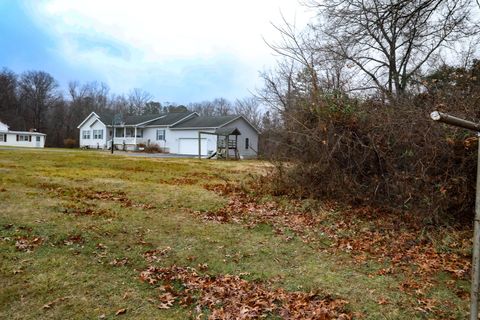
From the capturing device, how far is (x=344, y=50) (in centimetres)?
1040

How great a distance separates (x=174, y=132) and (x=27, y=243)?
31.9 meters

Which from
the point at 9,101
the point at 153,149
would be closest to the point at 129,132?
the point at 153,149

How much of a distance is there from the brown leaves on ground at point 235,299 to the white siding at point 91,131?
133 ft

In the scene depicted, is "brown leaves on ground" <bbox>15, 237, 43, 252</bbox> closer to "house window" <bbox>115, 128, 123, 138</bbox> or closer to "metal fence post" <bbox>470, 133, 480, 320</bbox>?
"metal fence post" <bbox>470, 133, 480, 320</bbox>

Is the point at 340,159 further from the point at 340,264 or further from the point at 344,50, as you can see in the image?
the point at 344,50

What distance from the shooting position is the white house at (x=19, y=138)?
5094cm

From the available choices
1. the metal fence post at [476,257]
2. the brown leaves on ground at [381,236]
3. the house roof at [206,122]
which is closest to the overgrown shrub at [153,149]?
the house roof at [206,122]

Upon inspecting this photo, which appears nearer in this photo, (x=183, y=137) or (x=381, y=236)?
(x=381, y=236)

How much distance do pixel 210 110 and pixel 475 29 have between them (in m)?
59.1

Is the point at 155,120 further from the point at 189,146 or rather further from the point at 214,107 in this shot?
the point at 214,107

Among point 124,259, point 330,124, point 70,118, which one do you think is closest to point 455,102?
point 330,124

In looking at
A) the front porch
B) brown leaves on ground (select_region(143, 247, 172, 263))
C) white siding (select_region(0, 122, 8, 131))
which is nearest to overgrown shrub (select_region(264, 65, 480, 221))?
brown leaves on ground (select_region(143, 247, 172, 263))

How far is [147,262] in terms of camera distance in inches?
180

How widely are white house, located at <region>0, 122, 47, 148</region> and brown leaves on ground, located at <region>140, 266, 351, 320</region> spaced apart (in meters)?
54.3
